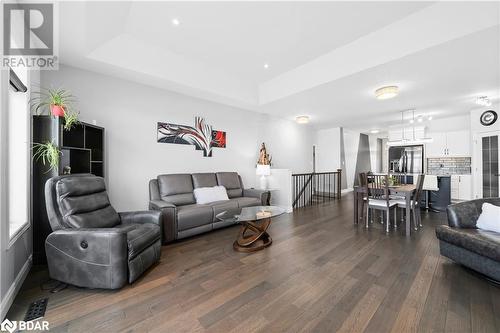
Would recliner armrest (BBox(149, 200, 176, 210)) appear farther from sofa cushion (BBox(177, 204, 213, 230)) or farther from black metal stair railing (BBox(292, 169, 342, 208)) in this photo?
black metal stair railing (BBox(292, 169, 342, 208))

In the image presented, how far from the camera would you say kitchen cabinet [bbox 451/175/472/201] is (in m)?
5.54

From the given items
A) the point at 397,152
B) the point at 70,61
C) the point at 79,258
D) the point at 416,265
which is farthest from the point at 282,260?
the point at 397,152

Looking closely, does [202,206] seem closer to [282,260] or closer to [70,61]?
[282,260]

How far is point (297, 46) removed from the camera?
326 centimetres

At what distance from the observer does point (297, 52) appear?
11.3 feet

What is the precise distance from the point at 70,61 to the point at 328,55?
412 centimetres

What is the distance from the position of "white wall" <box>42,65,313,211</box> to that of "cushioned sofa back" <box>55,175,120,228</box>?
1027mm

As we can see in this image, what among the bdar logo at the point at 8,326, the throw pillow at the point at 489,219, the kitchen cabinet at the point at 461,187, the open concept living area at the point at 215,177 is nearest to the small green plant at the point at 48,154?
the open concept living area at the point at 215,177

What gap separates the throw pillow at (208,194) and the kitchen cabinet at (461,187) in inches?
269

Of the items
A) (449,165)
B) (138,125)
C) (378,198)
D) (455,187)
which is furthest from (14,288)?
(449,165)

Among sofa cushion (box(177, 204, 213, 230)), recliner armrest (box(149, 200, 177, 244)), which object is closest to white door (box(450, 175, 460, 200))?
sofa cushion (box(177, 204, 213, 230))

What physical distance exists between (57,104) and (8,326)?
7.07 ft

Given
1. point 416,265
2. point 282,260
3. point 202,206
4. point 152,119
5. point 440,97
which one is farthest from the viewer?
point 440,97

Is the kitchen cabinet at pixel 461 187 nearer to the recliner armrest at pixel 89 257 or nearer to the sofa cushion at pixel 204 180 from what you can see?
the sofa cushion at pixel 204 180
